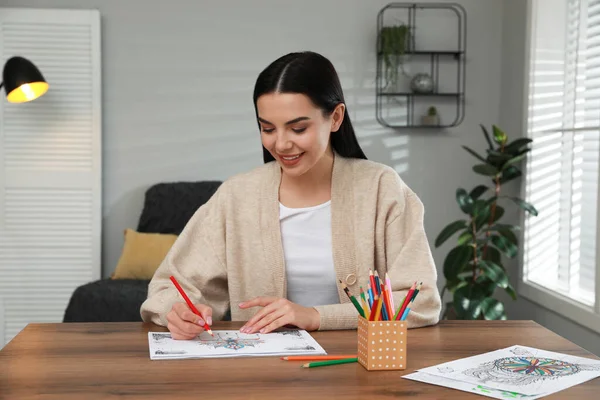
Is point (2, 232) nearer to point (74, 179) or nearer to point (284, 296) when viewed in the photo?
point (74, 179)

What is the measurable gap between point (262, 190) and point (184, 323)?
0.49 m

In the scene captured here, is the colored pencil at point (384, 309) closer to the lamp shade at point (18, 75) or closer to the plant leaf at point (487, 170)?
the plant leaf at point (487, 170)

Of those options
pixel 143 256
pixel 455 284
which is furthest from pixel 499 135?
pixel 143 256

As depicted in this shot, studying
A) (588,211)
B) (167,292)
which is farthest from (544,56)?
(167,292)

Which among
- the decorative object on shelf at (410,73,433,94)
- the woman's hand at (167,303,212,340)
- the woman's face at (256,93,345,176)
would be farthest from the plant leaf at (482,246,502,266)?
A: the woman's hand at (167,303,212,340)

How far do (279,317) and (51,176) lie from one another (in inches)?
120

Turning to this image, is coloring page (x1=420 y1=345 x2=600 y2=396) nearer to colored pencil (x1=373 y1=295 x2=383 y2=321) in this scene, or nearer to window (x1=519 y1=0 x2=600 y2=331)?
colored pencil (x1=373 y1=295 x2=383 y2=321)

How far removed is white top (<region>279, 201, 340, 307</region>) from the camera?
1.87 meters

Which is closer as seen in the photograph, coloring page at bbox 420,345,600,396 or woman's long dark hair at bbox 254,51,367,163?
coloring page at bbox 420,345,600,396

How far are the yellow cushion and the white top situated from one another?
2.25m

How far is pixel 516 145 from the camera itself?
3.85 metres

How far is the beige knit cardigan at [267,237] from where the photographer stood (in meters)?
1.82

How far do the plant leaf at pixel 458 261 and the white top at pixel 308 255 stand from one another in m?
2.01

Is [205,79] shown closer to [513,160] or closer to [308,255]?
[513,160]
